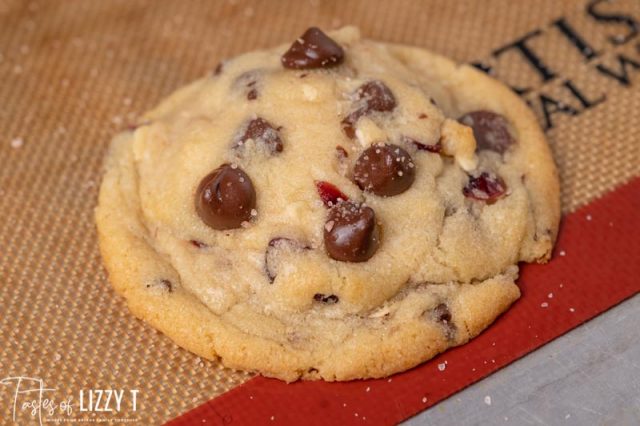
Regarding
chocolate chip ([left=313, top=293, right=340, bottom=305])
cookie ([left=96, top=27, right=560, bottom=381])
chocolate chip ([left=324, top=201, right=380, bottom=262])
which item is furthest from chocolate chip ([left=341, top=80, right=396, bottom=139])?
chocolate chip ([left=313, top=293, right=340, bottom=305])

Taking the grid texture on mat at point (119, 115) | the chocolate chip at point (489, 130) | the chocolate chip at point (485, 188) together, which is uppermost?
the chocolate chip at point (489, 130)

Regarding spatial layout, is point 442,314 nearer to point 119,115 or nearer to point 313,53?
point 313,53

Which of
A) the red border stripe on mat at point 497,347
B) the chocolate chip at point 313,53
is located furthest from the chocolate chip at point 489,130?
the chocolate chip at point 313,53

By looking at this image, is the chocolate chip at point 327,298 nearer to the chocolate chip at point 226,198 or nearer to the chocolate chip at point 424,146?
the chocolate chip at point 226,198

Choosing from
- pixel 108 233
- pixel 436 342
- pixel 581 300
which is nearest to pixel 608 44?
pixel 581 300

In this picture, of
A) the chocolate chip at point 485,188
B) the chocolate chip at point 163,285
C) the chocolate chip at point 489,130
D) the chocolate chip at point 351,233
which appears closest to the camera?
the chocolate chip at point 351,233

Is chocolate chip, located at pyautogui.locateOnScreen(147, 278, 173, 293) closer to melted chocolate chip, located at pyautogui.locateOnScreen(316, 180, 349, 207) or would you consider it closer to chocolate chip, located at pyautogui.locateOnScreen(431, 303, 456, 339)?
melted chocolate chip, located at pyautogui.locateOnScreen(316, 180, 349, 207)

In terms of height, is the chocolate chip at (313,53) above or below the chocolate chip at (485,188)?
above
